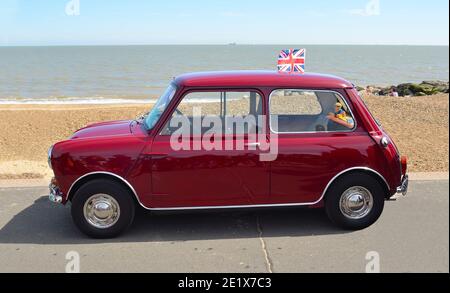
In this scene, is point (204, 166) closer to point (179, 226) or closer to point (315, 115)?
point (179, 226)

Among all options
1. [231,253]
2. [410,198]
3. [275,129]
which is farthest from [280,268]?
[410,198]

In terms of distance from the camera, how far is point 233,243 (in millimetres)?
4715

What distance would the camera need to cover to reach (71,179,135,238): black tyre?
4.64 m

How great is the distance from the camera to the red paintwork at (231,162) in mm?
4625

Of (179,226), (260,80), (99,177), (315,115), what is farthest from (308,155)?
(99,177)

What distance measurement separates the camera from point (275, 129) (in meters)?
4.87

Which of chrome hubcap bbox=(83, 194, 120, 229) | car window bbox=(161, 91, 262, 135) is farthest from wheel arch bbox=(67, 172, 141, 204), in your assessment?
car window bbox=(161, 91, 262, 135)

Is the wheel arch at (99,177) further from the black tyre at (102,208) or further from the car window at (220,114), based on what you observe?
the car window at (220,114)

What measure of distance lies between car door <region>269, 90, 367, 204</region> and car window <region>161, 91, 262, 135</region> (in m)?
0.21

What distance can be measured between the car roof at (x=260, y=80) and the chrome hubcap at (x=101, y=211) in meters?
1.43

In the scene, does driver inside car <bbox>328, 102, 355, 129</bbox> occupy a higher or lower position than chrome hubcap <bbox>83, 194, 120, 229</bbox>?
higher

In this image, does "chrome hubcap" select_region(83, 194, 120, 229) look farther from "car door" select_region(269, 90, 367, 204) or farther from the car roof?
"car door" select_region(269, 90, 367, 204)

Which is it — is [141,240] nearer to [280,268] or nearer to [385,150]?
[280,268]

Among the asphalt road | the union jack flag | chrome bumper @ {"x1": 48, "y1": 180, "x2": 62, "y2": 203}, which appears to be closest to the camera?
the asphalt road
